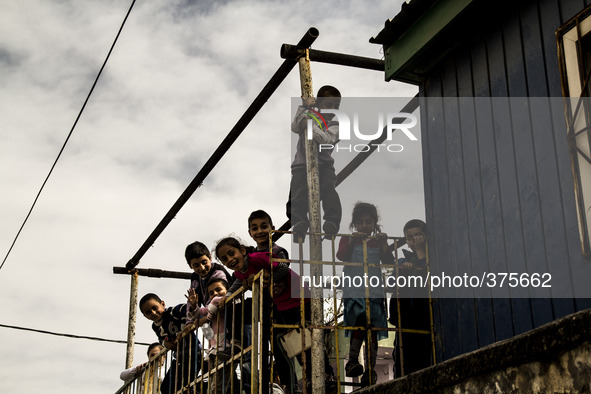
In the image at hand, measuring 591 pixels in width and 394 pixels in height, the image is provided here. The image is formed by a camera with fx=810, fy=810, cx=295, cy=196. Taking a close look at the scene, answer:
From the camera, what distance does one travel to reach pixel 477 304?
605 cm

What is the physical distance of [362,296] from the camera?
6.40 meters

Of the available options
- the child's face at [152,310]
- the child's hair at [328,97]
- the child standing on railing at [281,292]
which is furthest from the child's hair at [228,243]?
the child's face at [152,310]

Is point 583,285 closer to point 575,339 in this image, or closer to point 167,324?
point 575,339

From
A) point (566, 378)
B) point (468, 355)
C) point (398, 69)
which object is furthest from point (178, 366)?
point (566, 378)

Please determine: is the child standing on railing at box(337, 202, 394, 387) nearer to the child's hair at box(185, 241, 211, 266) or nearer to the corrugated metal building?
the corrugated metal building

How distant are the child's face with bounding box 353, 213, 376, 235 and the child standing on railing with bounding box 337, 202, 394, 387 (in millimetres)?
235

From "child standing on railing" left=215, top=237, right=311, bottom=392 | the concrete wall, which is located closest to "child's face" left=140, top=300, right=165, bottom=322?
"child standing on railing" left=215, top=237, right=311, bottom=392

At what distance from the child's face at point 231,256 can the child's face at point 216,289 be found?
27.5 inches

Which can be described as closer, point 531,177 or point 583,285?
point 583,285

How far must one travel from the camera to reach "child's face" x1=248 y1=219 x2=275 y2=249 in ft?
24.5

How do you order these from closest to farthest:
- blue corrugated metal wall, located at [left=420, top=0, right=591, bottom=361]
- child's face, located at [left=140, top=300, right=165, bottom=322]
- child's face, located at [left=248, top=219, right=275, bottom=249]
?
blue corrugated metal wall, located at [left=420, top=0, right=591, bottom=361], child's face, located at [left=248, top=219, right=275, bottom=249], child's face, located at [left=140, top=300, right=165, bottom=322]

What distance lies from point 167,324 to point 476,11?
189 inches

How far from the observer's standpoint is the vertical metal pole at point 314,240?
6.16m

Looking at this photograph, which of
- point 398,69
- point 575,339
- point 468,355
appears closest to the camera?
point 575,339
